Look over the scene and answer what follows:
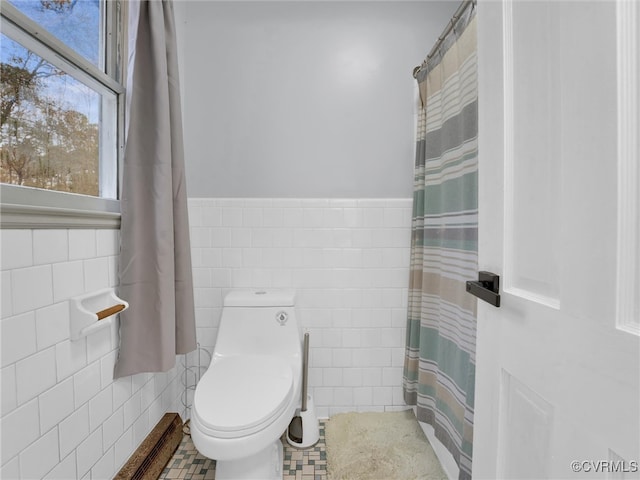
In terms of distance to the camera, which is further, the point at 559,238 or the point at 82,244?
the point at 82,244

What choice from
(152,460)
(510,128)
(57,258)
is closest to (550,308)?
(510,128)

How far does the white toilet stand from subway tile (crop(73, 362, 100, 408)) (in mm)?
330

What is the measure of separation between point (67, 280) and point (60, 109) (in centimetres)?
58

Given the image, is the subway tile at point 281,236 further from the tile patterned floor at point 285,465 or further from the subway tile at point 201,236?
the tile patterned floor at point 285,465

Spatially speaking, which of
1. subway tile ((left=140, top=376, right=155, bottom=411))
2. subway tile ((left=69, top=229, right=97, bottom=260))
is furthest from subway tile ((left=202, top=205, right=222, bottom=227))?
subway tile ((left=140, top=376, right=155, bottom=411))

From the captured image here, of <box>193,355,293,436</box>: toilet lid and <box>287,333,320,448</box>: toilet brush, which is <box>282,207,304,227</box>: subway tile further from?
<box>193,355,293,436</box>: toilet lid

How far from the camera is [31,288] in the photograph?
33.3 inches

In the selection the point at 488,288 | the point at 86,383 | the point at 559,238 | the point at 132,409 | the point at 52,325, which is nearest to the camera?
the point at 559,238

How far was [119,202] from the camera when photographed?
1288 millimetres

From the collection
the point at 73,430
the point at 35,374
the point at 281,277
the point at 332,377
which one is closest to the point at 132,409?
the point at 73,430

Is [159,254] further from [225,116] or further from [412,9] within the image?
[412,9]

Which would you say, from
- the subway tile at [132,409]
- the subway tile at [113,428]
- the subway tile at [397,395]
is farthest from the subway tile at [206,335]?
the subway tile at [397,395]

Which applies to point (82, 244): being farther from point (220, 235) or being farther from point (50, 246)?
point (220, 235)

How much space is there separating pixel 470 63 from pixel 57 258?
1475 mm
